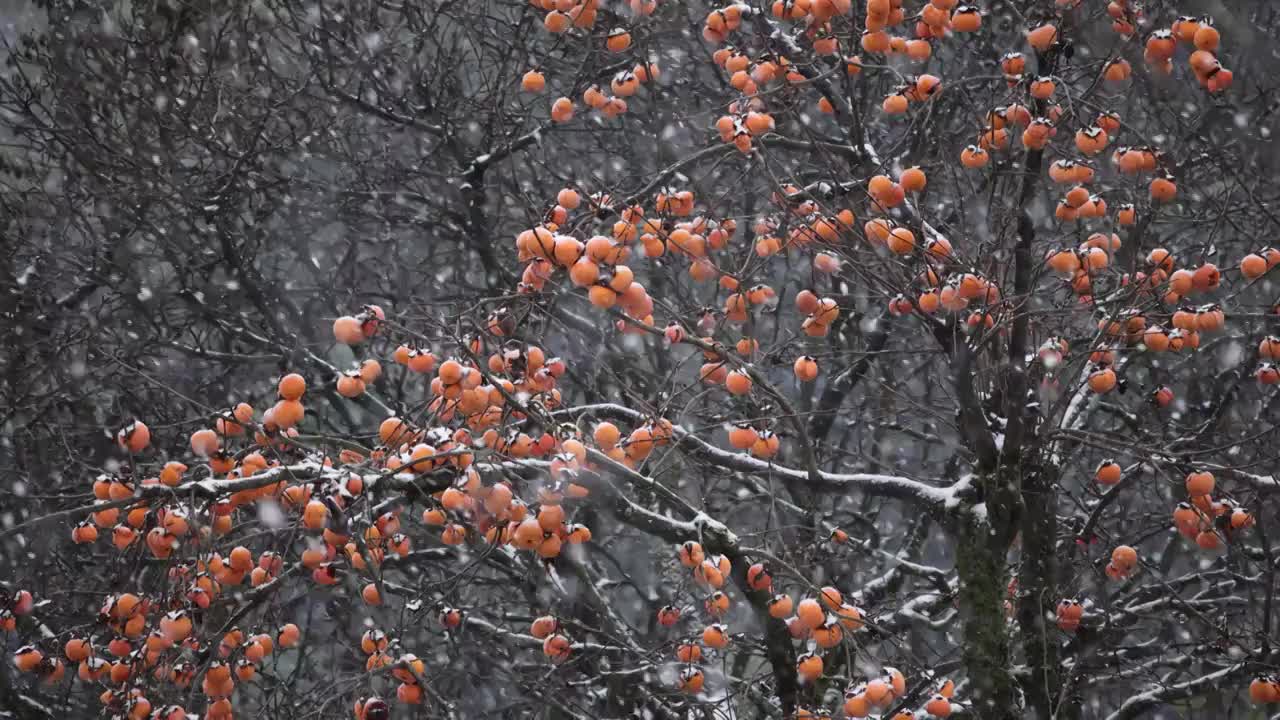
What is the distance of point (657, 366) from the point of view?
870cm

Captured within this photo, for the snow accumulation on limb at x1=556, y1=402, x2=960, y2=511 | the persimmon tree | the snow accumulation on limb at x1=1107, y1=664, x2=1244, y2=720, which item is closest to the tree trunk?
the persimmon tree

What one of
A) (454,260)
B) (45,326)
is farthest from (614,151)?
(45,326)

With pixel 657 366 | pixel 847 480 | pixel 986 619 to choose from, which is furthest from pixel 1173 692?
pixel 657 366

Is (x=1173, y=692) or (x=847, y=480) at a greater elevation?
(x=847, y=480)

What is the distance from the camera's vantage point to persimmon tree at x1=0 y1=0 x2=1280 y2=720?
13.0ft

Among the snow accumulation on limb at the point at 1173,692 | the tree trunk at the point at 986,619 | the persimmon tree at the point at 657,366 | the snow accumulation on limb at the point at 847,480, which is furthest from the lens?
the snow accumulation on limb at the point at 1173,692

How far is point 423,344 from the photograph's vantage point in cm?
436

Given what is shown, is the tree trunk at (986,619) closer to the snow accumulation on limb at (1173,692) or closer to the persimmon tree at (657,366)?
the persimmon tree at (657,366)

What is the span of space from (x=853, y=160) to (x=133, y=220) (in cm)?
→ 465

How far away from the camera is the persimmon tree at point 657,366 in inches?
156

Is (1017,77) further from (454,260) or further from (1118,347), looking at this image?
(454,260)

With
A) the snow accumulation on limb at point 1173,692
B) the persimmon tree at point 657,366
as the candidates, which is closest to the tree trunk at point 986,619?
the persimmon tree at point 657,366

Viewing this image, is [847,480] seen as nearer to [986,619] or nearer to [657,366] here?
[986,619]

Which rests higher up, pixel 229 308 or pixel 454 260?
pixel 454 260
